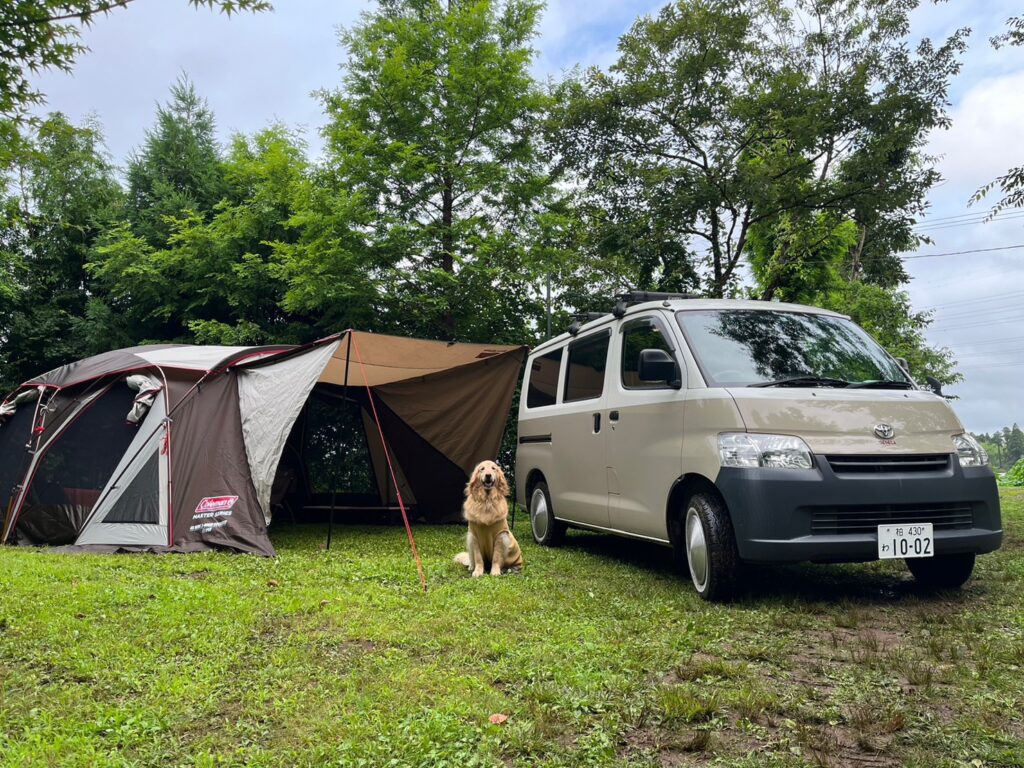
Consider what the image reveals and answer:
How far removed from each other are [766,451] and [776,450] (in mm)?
54

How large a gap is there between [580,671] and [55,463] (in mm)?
6677

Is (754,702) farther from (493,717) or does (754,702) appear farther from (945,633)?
(945,633)

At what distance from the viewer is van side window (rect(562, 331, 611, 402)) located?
611cm

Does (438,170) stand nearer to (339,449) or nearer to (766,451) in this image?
(339,449)

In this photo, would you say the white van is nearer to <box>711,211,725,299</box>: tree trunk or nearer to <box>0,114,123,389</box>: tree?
<box>711,211,725,299</box>: tree trunk

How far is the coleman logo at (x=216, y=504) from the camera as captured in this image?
22.6ft

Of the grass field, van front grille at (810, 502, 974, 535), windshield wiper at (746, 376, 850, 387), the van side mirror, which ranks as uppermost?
the van side mirror

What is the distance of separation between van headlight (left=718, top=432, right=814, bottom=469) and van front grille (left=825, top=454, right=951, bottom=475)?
0.15m

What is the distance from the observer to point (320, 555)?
263 inches

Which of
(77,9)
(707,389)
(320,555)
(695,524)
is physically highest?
(77,9)

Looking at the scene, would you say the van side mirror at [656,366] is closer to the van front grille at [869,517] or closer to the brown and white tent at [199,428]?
the van front grille at [869,517]

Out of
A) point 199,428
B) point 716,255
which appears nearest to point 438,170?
point 716,255

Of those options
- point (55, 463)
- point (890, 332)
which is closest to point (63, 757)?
point (55, 463)

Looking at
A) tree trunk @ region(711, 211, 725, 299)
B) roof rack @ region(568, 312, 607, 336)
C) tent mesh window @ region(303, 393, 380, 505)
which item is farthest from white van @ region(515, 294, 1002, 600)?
tree trunk @ region(711, 211, 725, 299)
